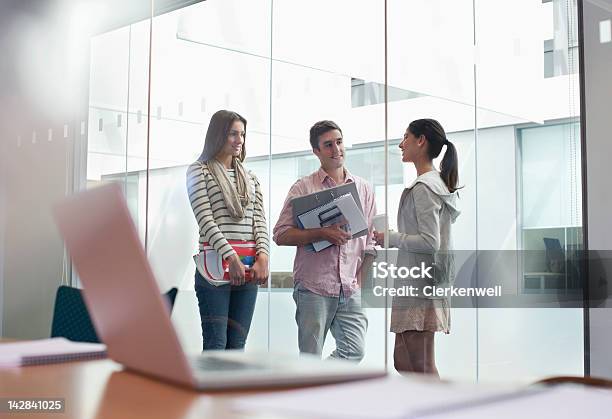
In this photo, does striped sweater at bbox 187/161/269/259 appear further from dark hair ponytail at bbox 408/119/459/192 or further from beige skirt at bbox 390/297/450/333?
dark hair ponytail at bbox 408/119/459/192

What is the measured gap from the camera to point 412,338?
2.97 metres

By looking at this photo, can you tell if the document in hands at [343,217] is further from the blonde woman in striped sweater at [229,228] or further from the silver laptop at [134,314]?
the silver laptop at [134,314]

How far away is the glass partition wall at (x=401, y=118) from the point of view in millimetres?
2771

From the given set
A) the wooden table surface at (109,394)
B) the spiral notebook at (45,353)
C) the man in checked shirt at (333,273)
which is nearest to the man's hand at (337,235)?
the man in checked shirt at (333,273)

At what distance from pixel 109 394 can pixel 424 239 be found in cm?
231

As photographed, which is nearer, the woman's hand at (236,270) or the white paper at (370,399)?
the white paper at (370,399)

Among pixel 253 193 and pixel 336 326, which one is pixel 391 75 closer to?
pixel 253 193

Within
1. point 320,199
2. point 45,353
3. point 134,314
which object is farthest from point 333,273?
point 134,314

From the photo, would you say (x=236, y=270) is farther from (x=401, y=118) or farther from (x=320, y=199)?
(x=401, y=118)

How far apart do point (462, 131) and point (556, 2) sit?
23.3 inches

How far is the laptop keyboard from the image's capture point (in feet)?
2.52

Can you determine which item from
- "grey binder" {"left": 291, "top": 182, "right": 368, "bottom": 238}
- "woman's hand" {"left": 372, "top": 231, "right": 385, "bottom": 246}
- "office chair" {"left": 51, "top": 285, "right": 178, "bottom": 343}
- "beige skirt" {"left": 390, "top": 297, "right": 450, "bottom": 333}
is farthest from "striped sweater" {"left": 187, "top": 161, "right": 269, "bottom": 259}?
"office chair" {"left": 51, "top": 285, "right": 178, "bottom": 343}

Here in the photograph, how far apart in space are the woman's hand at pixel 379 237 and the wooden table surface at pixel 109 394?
7.14 feet

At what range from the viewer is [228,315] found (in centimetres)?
337
